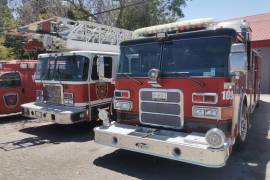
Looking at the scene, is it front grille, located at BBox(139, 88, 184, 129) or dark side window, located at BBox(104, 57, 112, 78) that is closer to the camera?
front grille, located at BBox(139, 88, 184, 129)

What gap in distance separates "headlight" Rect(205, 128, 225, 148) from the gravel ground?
3.36ft

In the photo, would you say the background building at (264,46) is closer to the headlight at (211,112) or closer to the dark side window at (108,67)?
the dark side window at (108,67)

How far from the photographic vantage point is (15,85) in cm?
1038

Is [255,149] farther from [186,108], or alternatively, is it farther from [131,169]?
[131,169]

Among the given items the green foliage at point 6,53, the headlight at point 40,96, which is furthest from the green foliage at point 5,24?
the headlight at point 40,96

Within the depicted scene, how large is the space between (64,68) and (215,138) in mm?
5099

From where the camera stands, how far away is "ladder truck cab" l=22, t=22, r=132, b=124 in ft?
25.6

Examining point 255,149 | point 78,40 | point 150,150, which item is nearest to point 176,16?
point 78,40

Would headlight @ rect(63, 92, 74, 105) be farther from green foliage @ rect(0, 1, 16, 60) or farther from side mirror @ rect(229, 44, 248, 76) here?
green foliage @ rect(0, 1, 16, 60)

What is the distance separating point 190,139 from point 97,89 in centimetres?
413

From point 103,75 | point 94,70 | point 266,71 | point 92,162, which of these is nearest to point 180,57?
point 92,162

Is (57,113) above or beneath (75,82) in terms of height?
beneath

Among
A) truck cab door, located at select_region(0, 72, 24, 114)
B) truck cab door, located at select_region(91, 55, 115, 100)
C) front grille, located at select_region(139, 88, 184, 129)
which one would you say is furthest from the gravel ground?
truck cab door, located at select_region(0, 72, 24, 114)

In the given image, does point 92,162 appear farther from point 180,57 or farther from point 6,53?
point 6,53
